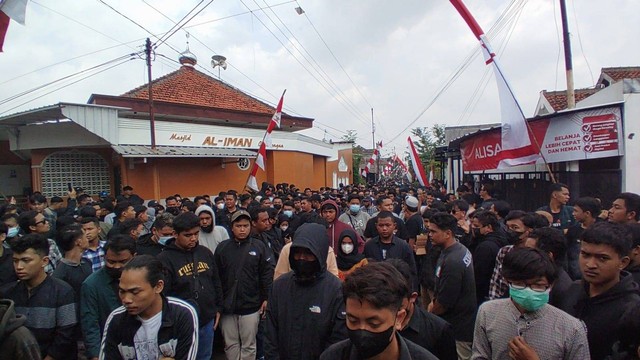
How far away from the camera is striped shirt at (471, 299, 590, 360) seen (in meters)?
2.07

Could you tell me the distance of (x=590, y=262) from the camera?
7.98ft

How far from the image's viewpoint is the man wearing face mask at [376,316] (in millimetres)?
1575

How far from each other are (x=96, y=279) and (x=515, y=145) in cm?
766

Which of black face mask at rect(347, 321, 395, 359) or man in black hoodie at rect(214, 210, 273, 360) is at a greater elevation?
black face mask at rect(347, 321, 395, 359)

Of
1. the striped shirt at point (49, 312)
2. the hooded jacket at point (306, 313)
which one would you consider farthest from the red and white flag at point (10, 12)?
the hooded jacket at point (306, 313)

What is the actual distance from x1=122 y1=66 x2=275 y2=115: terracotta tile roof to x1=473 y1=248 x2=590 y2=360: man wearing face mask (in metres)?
17.3

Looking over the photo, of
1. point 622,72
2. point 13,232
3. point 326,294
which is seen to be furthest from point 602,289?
point 622,72

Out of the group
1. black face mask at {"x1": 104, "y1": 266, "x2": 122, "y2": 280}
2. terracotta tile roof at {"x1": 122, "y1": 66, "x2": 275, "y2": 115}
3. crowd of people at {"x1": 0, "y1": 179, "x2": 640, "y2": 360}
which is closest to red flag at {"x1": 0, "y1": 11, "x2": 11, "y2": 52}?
crowd of people at {"x1": 0, "y1": 179, "x2": 640, "y2": 360}

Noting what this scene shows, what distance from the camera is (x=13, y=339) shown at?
2.15m

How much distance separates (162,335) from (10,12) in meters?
3.58

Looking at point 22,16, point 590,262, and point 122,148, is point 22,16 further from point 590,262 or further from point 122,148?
point 122,148

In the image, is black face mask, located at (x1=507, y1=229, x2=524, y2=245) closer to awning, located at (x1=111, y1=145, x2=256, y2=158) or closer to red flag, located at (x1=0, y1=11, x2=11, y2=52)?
red flag, located at (x1=0, y1=11, x2=11, y2=52)

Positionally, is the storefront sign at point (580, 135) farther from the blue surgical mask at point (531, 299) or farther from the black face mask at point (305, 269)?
the black face mask at point (305, 269)

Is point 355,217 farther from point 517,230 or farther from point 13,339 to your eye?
point 13,339
